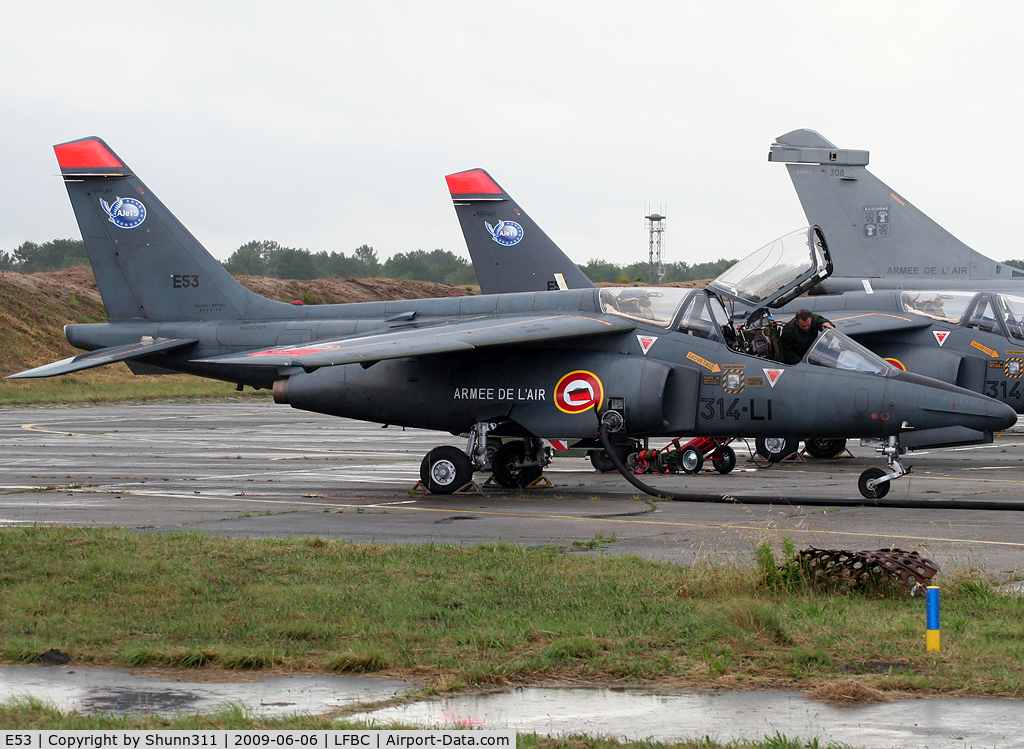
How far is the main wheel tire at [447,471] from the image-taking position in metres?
15.9

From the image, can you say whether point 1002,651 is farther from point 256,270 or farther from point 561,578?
point 256,270

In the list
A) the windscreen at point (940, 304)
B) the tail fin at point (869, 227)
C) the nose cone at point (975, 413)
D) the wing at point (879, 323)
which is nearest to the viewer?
the nose cone at point (975, 413)

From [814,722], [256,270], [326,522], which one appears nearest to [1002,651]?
[814,722]

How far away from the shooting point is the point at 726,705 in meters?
5.64

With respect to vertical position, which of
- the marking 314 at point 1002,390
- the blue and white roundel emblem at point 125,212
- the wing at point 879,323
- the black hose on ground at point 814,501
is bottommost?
the black hose on ground at point 814,501

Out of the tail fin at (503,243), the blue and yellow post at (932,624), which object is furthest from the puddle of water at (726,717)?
the tail fin at (503,243)

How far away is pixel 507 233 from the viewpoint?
1099 inches

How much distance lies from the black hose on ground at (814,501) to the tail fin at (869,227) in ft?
47.4

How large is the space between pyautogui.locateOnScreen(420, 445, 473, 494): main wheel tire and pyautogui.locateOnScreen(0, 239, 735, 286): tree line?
87341mm

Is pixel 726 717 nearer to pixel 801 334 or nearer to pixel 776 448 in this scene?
pixel 801 334

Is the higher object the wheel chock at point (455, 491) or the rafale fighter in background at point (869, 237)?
the rafale fighter in background at point (869, 237)

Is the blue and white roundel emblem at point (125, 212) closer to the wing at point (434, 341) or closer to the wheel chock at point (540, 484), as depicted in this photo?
the wing at point (434, 341)

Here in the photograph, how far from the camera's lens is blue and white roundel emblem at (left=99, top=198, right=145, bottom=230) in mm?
19266

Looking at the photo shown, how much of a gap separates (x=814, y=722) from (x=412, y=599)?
3486 mm
